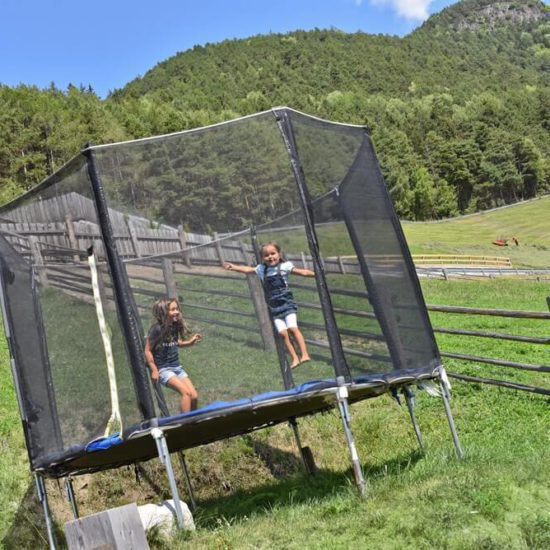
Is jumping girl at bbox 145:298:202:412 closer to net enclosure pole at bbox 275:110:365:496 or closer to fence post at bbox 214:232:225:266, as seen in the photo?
fence post at bbox 214:232:225:266

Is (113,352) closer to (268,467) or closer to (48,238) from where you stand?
(48,238)

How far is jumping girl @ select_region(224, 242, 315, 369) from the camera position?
226 inches

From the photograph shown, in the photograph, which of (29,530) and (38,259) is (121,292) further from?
(29,530)

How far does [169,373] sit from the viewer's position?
215 inches

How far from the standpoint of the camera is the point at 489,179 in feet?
302

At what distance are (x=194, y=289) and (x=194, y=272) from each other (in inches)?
6.2

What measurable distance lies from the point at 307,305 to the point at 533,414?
4130 millimetres

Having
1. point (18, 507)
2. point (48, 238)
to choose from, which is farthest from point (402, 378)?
point (18, 507)

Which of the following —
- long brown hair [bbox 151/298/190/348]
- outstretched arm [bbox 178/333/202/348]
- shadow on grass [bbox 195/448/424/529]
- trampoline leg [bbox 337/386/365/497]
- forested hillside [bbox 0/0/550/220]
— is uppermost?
forested hillside [bbox 0/0/550/220]

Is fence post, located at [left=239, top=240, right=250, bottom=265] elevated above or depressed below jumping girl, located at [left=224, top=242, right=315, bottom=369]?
above

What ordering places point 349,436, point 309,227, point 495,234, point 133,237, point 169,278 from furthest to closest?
1. point 495,234
2. point 169,278
3. point 309,227
4. point 133,237
5. point 349,436

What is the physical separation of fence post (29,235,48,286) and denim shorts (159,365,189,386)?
1513mm

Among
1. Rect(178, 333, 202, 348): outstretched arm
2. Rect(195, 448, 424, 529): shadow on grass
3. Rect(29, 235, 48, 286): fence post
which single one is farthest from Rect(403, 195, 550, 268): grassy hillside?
Rect(29, 235, 48, 286): fence post

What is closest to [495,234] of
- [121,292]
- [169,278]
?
[169,278]
